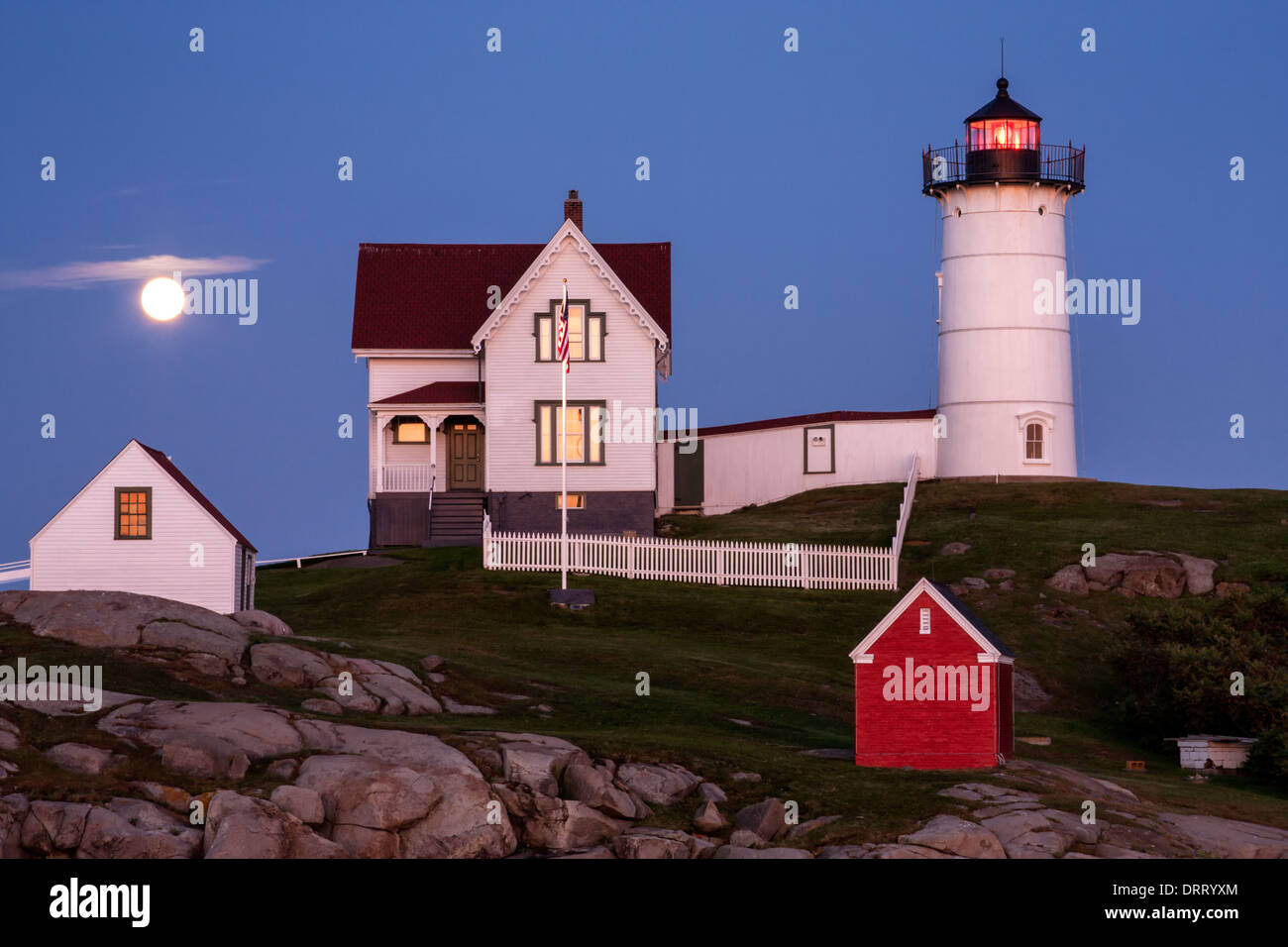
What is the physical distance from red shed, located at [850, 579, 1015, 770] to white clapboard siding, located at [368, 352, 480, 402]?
97.6 feet

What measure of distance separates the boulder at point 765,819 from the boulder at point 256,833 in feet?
16.9

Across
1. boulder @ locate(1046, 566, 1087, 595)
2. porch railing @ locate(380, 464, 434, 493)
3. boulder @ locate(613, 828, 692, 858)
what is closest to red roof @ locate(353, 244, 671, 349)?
porch railing @ locate(380, 464, 434, 493)

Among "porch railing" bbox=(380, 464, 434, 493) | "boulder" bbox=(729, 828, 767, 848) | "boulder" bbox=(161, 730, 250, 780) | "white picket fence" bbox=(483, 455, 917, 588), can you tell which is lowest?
"boulder" bbox=(729, 828, 767, 848)

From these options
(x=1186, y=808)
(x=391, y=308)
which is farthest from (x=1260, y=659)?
(x=391, y=308)

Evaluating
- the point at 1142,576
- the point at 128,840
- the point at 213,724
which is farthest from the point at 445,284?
the point at 128,840

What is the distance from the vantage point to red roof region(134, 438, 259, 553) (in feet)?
118

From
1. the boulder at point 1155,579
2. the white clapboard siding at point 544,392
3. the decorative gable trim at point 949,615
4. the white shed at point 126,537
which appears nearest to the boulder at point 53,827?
the decorative gable trim at point 949,615

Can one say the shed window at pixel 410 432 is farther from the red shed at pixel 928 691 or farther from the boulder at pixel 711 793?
the boulder at pixel 711 793

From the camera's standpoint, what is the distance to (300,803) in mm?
22281

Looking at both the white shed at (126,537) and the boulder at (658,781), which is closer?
the boulder at (658,781)

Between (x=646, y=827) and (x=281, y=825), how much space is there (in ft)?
15.4

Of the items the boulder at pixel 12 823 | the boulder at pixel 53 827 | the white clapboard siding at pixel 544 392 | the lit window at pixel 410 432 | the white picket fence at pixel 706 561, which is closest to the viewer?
the boulder at pixel 12 823

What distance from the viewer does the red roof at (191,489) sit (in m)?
36.1

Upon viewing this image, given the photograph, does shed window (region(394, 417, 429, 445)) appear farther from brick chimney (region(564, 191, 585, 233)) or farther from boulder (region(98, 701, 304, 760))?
boulder (region(98, 701, 304, 760))
